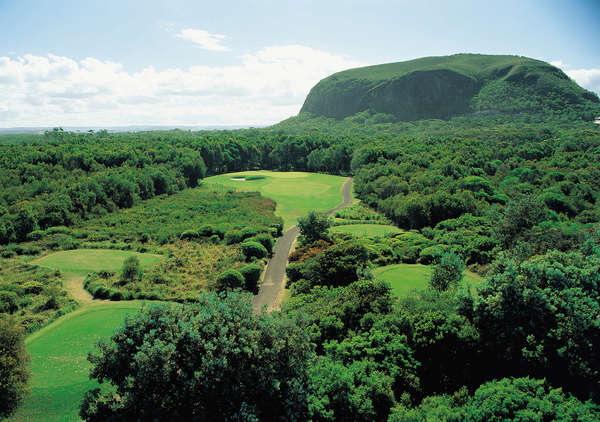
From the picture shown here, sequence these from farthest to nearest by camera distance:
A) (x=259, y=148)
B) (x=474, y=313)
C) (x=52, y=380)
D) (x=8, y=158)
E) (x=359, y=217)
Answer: (x=259, y=148) < (x=8, y=158) < (x=359, y=217) < (x=474, y=313) < (x=52, y=380)

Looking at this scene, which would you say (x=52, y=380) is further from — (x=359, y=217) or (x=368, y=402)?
(x=359, y=217)

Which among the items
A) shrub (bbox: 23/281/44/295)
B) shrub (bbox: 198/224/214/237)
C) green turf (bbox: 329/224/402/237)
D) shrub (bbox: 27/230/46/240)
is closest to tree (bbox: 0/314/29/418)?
shrub (bbox: 23/281/44/295)

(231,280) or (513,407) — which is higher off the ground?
(513,407)

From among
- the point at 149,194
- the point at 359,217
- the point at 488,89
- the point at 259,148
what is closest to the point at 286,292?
the point at 359,217

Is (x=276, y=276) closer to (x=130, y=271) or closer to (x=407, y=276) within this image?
(x=407, y=276)

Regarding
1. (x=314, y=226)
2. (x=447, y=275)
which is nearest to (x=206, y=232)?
(x=314, y=226)

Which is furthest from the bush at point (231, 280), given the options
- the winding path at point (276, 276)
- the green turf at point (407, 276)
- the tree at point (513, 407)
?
the tree at point (513, 407)
